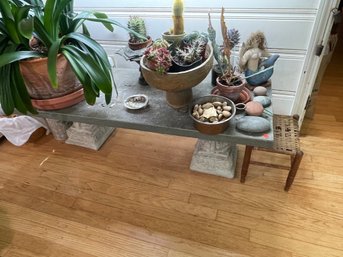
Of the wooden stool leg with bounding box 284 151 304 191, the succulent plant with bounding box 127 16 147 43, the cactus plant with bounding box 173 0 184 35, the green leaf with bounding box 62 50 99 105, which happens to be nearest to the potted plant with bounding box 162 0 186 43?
the cactus plant with bounding box 173 0 184 35

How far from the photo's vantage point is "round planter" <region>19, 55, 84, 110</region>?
0.95m

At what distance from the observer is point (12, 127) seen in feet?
5.05

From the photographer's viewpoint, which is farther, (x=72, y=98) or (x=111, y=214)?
(x=111, y=214)

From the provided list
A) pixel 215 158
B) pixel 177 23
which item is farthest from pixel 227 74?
pixel 215 158

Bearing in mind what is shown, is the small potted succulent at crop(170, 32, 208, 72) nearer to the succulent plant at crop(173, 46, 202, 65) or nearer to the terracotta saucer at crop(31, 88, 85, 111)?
the succulent plant at crop(173, 46, 202, 65)

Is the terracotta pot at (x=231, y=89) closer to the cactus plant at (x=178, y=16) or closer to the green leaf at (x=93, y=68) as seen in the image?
the cactus plant at (x=178, y=16)

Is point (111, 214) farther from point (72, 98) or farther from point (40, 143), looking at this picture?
point (40, 143)

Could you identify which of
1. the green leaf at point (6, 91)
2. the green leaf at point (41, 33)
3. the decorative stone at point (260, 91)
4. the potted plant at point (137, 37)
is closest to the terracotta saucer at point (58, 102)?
the green leaf at point (6, 91)

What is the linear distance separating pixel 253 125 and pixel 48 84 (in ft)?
2.85

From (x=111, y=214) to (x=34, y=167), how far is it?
681mm

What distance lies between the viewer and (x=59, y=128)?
5.36 feet

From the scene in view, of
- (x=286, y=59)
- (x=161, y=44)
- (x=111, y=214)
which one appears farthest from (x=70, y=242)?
(x=286, y=59)

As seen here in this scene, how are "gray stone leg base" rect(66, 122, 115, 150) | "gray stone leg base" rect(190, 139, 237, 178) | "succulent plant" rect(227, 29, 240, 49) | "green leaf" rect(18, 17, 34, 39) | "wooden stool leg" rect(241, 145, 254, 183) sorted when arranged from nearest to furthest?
"green leaf" rect(18, 17, 34, 39)
"succulent plant" rect(227, 29, 240, 49)
"wooden stool leg" rect(241, 145, 254, 183)
"gray stone leg base" rect(190, 139, 237, 178)
"gray stone leg base" rect(66, 122, 115, 150)

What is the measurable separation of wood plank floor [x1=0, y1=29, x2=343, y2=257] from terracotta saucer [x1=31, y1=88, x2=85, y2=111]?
52 cm
